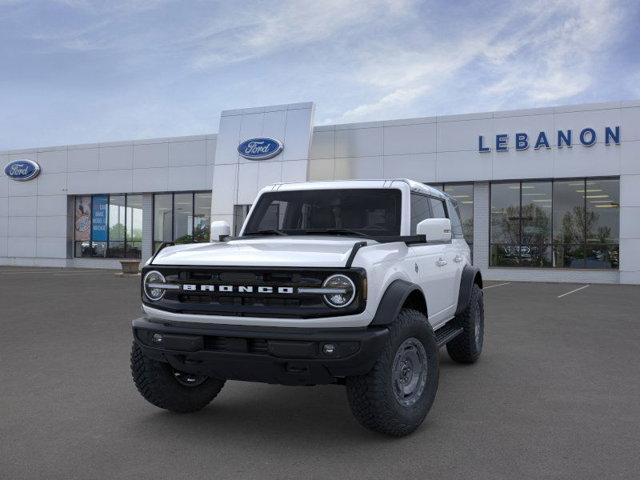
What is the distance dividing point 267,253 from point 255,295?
13.0 inches

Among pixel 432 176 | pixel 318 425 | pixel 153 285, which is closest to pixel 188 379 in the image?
pixel 153 285

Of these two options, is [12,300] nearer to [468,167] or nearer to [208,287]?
[208,287]

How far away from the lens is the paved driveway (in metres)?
3.73

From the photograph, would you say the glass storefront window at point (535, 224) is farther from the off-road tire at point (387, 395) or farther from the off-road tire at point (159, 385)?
the off-road tire at point (159, 385)

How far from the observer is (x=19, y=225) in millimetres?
31891

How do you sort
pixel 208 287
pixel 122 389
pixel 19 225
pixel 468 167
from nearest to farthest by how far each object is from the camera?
1. pixel 208 287
2. pixel 122 389
3. pixel 468 167
4. pixel 19 225

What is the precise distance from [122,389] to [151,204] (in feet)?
80.0

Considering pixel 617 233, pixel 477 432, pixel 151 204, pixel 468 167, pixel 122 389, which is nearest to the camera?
pixel 477 432

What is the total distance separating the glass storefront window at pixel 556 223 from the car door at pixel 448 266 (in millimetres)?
17361

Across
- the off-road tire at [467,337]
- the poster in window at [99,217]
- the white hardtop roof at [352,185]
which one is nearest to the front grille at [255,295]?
the white hardtop roof at [352,185]

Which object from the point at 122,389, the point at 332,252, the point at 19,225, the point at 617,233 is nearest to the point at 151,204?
the point at 19,225

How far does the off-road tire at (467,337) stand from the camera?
258 inches

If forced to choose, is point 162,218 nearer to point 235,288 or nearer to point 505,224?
point 505,224

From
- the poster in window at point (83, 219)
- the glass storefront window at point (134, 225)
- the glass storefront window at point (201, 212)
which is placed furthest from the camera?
the poster in window at point (83, 219)
